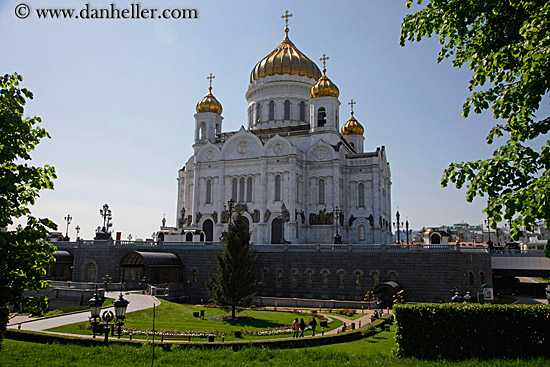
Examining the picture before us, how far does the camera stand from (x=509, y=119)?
8.95 m

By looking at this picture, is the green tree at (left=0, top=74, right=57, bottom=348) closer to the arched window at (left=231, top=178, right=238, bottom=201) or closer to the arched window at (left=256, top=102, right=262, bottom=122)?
the arched window at (left=231, top=178, right=238, bottom=201)

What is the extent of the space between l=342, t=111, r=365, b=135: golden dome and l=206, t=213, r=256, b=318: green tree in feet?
112

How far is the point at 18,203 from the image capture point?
1004 centimetres

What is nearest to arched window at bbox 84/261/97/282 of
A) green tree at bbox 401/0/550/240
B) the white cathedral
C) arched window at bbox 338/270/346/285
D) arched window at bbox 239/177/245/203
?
the white cathedral

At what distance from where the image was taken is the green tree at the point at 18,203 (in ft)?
31.1

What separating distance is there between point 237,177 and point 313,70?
1909 cm

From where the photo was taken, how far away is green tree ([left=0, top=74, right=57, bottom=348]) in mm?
9469

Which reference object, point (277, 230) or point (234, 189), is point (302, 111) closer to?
point (234, 189)

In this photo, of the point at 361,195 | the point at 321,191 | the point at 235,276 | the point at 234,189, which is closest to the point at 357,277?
the point at 235,276

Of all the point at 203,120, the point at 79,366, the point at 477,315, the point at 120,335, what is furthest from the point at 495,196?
the point at 203,120

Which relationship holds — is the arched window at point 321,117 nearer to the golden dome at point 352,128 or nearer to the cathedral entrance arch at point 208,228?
the golden dome at point 352,128

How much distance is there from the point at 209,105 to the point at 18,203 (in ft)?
161

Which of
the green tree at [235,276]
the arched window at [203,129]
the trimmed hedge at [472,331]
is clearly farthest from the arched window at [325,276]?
the arched window at [203,129]

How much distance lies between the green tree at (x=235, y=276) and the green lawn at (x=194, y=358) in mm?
12153
